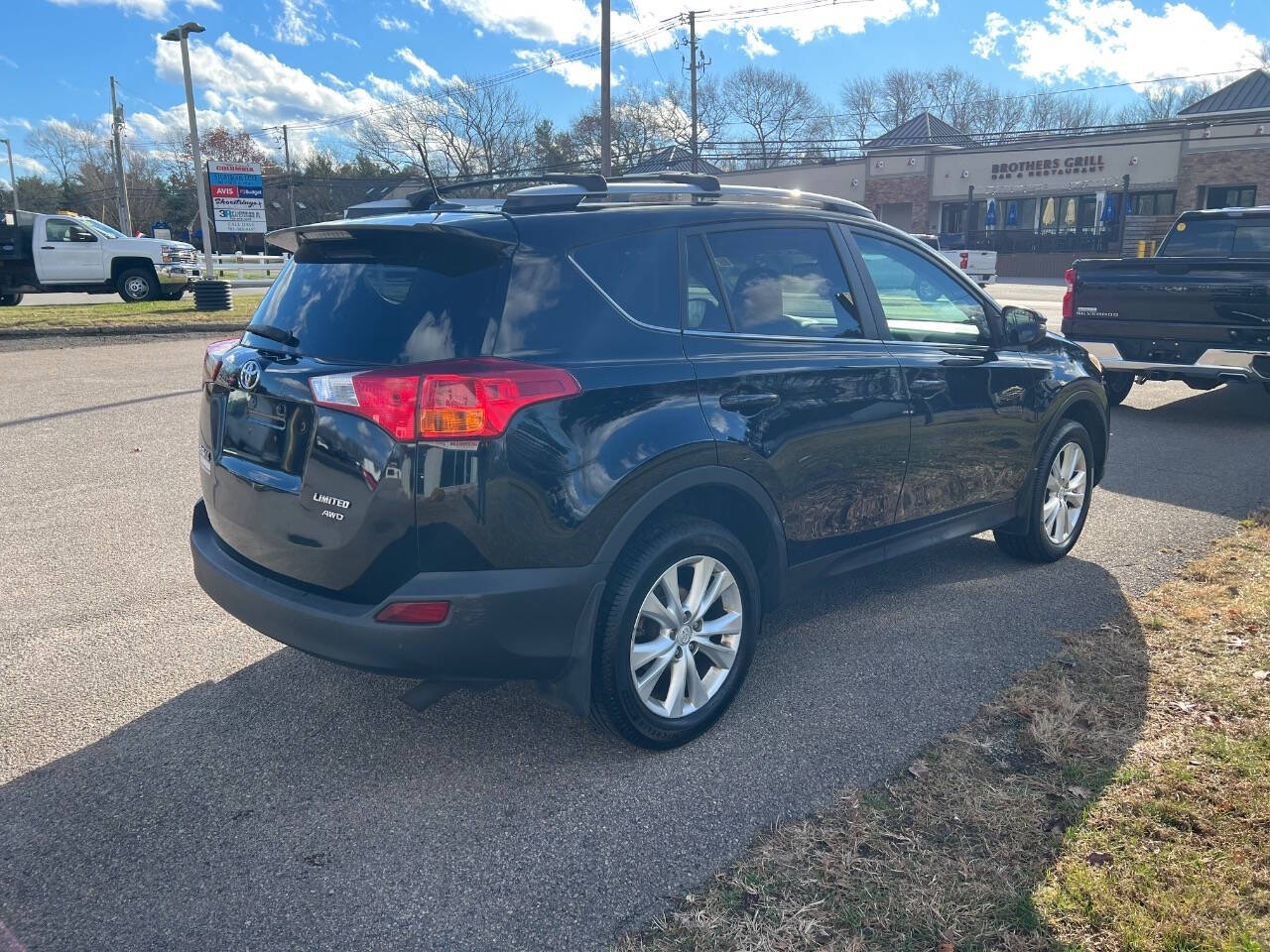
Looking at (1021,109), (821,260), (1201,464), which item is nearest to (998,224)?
(1021,109)

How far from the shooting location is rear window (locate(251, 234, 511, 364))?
2977 millimetres

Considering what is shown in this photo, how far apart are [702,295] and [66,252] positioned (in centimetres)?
2198

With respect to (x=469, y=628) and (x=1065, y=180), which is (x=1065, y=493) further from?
(x=1065, y=180)

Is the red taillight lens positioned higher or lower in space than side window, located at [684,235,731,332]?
lower

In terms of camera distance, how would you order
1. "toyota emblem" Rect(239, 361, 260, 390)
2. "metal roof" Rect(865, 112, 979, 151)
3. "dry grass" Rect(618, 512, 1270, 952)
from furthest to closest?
1. "metal roof" Rect(865, 112, 979, 151)
2. "toyota emblem" Rect(239, 361, 260, 390)
3. "dry grass" Rect(618, 512, 1270, 952)

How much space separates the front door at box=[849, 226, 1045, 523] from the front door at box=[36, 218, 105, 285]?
21644mm

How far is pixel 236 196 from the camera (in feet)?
88.1

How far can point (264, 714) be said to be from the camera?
12.0 feet

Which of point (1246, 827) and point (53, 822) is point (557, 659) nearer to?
point (53, 822)

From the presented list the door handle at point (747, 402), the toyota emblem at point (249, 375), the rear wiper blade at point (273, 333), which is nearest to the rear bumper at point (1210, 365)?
the door handle at point (747, 402)

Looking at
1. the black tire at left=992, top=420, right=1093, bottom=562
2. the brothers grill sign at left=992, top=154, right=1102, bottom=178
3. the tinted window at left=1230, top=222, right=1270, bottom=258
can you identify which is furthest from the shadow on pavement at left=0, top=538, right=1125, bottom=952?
the brothers grill sign at left=992, top=154, right=1102, bottom=178

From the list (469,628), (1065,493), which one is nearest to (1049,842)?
(469,628)

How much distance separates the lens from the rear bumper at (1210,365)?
857cm

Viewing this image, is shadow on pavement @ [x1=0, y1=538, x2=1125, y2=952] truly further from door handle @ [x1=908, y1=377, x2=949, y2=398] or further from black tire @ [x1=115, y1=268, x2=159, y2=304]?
black tire @ [x1=115, y1=268, x2=159, y2=304]
